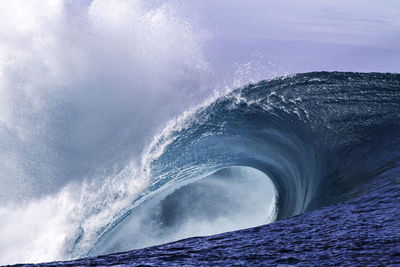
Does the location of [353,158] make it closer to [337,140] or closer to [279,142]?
[337,140]

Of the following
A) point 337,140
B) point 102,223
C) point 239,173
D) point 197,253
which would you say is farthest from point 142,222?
point 197,253

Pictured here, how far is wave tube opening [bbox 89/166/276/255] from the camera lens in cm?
911

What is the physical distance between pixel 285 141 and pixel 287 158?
348mm

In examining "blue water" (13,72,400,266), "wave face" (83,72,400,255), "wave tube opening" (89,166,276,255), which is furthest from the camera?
"wave tube opening" (89,166,276,255)

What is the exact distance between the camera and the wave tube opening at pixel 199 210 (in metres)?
9.11

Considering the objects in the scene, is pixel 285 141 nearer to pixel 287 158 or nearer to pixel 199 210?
pixel 287 158

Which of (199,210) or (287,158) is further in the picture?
(199,210)

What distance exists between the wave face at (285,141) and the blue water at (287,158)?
22mm

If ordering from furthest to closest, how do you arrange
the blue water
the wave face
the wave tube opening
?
1. the wave tube opening
2. the wave face
3. the blue water

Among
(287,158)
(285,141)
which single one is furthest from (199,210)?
(285,141)

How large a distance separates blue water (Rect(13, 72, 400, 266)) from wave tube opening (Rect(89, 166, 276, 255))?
0.02m

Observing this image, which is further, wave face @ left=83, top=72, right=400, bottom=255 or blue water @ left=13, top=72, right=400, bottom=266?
wave face @ left=83, top=72, right=400, bottom=255

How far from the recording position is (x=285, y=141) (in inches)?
357

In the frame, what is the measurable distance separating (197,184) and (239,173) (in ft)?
3.55
